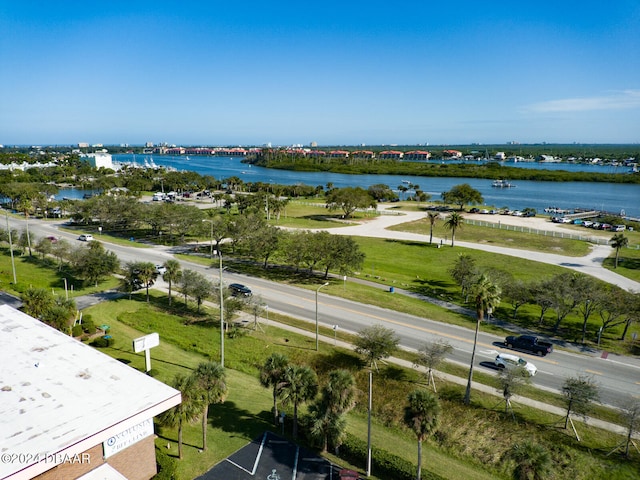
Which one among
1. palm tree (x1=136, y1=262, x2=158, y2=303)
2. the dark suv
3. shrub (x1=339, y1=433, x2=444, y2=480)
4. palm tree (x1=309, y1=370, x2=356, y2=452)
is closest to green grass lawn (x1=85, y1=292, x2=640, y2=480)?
shrub (x1=339, y1=433, x2=444, y2=480)

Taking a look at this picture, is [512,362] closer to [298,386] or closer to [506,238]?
[298,386]

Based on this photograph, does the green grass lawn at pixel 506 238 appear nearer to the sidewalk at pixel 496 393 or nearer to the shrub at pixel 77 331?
the sidewalk at pixel 496 393

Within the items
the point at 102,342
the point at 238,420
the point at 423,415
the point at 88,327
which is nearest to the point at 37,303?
the point at 88,327

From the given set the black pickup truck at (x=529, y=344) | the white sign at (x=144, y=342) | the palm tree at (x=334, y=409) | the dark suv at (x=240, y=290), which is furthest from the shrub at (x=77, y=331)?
the black pickup truck at (x=529, y=344)

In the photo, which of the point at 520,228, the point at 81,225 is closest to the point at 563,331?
the point at 520,228

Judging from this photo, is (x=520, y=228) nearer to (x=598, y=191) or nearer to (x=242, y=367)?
(x=242, y=367)
